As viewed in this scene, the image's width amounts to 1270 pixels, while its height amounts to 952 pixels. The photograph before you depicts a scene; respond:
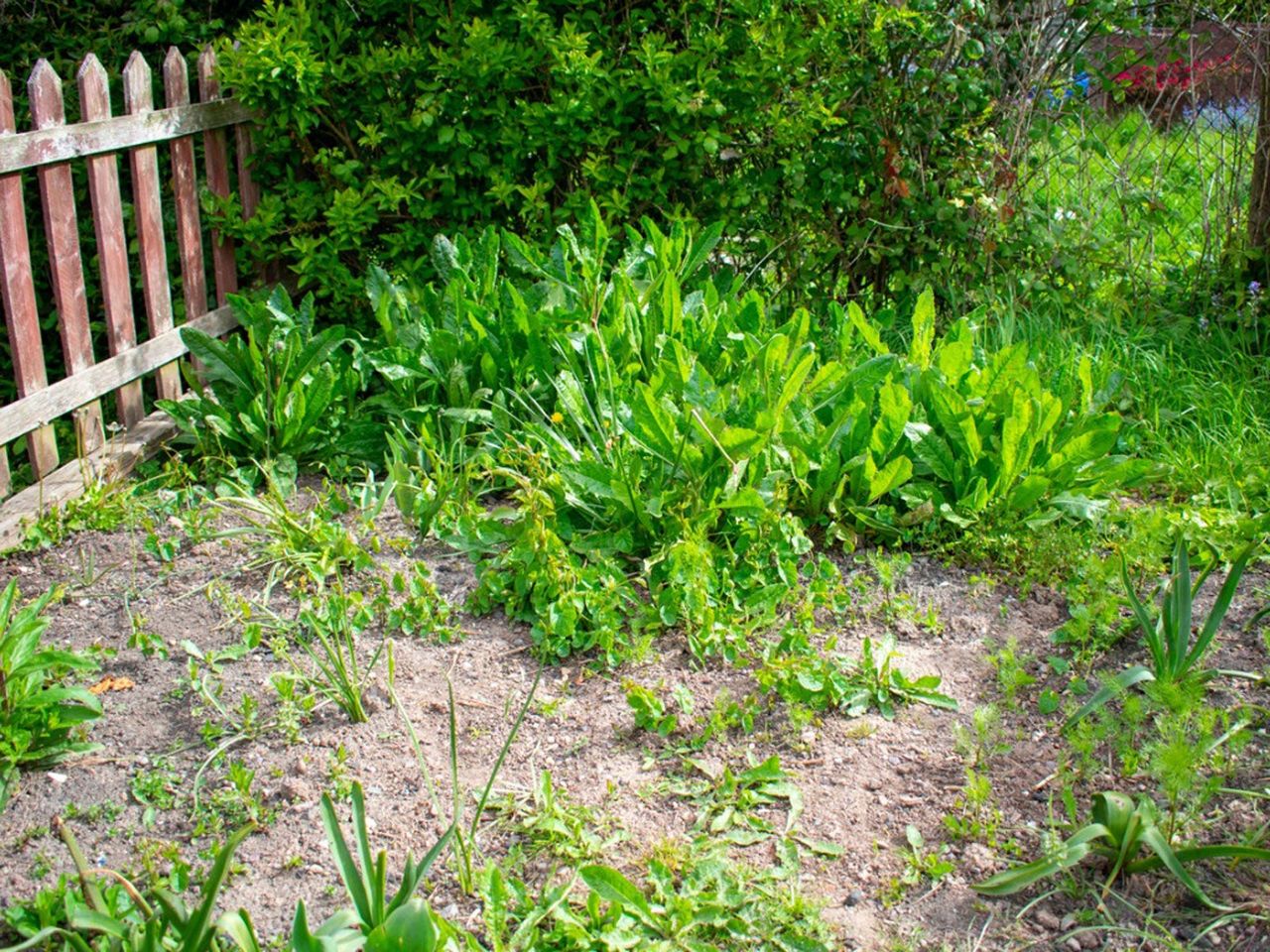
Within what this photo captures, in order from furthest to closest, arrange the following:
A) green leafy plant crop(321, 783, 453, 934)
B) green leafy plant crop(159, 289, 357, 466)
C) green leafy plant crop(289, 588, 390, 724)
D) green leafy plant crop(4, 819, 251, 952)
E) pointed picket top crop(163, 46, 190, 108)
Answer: pointed picket top crop(163, 46, 190, 108)
green leafy plant crop(159, 289, 357, 466)
green leafy plant crop(289, 588, 390, 724)
green leafy plant crop(321, 783, 453, 934)
green leafy plant crop(4, 819, 251, 952)

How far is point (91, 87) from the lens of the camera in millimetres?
4086

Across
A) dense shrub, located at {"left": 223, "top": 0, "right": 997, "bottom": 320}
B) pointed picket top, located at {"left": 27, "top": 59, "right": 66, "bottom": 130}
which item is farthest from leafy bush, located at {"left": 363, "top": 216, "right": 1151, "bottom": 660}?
pointed picket top, located at {"left": 27, "top": 59, "right": 66, "bottom": 130}

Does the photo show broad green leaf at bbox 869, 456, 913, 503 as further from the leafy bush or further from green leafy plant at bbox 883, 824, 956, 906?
green leafy plant at bbox 883, 824, 956, 906

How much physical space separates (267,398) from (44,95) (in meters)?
1.16

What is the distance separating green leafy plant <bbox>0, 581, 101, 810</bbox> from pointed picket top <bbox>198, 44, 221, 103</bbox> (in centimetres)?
271

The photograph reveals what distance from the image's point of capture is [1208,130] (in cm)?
598

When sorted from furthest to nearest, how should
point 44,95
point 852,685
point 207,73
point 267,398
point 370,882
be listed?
1. point 207,73
2. point 267,398
3. point 44,95
4. point 852,685
5. point 370,882

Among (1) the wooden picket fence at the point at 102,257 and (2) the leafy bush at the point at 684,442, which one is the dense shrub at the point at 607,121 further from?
(2) the leafy bush at the point at 684,442

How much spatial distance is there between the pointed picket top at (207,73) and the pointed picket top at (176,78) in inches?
7.9

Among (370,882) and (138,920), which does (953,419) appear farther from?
(138,920)

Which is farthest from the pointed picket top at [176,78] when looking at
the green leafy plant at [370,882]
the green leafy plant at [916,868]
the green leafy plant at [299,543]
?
the green leafy plant at [916,868]

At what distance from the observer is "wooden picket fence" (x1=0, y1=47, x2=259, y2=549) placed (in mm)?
3873

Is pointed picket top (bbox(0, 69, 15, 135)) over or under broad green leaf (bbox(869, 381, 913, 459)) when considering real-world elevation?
over

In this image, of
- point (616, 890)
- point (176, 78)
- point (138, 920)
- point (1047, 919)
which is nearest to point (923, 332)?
point (1047, 919)
